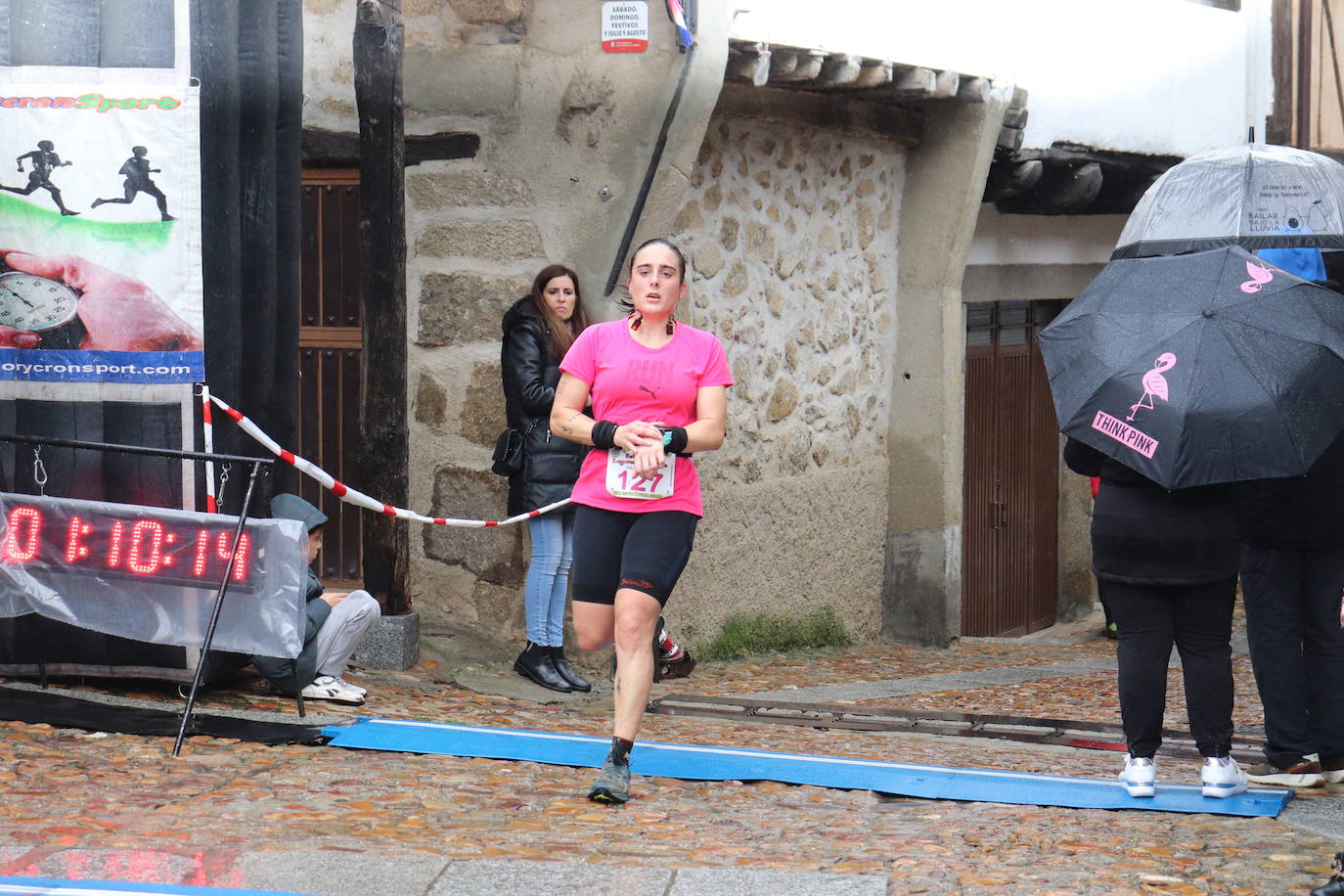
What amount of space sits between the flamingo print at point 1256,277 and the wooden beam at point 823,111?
3.72 metres

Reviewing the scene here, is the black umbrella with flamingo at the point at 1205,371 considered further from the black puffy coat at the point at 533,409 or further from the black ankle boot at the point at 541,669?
the black ankle boot at the point at 541,669

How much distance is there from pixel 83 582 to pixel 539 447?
217 cm

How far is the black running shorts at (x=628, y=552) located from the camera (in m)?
4.89

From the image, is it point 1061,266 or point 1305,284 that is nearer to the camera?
point 1305,284

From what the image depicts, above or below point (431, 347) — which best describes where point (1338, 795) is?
below

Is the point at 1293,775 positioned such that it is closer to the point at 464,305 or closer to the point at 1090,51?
the point at 464,305

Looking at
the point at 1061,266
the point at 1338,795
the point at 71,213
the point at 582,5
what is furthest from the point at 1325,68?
the point at 71,213

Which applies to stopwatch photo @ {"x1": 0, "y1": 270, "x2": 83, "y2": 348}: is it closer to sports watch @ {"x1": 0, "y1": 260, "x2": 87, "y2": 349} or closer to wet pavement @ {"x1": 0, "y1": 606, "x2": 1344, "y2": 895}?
sports watch @ {"x1": 0, "y1": 260, "x2": 87, "y2": 349}

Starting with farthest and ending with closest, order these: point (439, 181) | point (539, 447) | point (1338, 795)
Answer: point (439, 181) → point (539, 447) → point (1338, 795)

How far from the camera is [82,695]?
19.3 ft

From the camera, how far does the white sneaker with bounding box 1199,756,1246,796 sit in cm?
487

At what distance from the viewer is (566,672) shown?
288 inches

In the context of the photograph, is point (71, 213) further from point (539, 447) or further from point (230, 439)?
point (539, 447)

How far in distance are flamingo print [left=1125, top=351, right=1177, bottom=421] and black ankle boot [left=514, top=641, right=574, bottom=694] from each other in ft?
10.9
